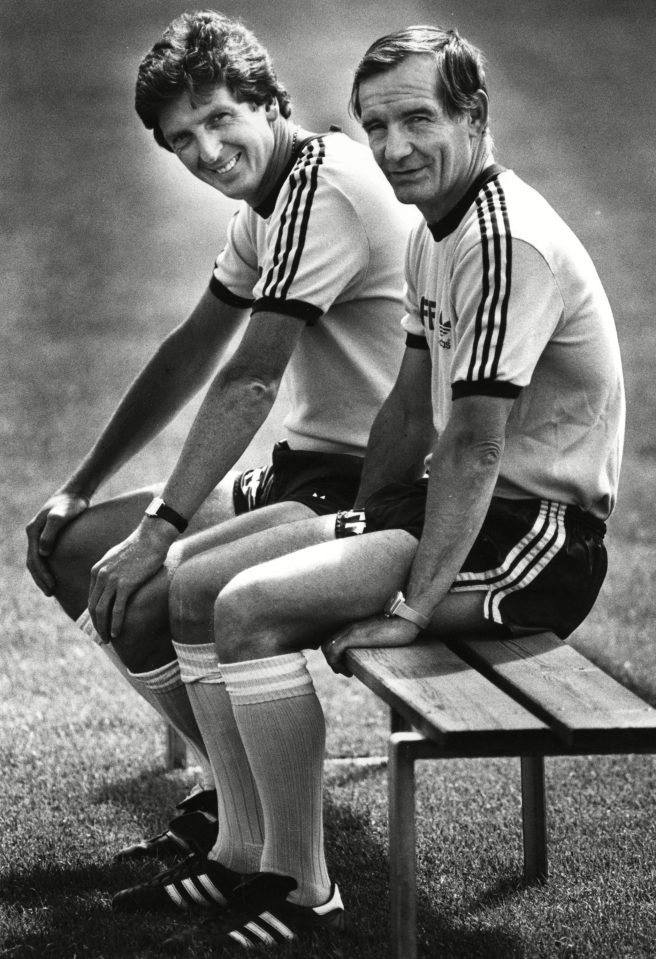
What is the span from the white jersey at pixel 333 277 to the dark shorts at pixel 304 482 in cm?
3

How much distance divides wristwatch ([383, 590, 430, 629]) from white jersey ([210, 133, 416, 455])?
0.69m

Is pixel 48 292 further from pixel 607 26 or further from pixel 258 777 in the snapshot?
pixel 258 777

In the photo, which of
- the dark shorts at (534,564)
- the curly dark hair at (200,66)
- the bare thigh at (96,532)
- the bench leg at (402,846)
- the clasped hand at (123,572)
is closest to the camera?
the bench leg at (402,846)

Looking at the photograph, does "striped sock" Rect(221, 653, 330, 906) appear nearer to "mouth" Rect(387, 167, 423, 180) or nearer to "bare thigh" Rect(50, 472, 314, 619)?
"bare thigh" Rect(50, 472, 314, 619)

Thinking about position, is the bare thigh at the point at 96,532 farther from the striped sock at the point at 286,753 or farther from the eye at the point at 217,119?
the eye at the point at 217,119

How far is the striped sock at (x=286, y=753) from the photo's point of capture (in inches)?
96.8

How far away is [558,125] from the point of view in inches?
340

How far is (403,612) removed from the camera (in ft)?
8.10

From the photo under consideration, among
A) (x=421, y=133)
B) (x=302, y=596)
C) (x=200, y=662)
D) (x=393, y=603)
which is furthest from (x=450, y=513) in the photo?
(x=421, y=133)

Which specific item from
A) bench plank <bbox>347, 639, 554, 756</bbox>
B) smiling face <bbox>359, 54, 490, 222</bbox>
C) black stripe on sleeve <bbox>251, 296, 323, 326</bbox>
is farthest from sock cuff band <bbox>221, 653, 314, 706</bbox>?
smiling face <bbox>359, 54, 490, 222</bbox>

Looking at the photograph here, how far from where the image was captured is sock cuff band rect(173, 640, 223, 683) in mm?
2676

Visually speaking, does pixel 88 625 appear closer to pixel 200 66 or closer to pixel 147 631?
pixel 147 631

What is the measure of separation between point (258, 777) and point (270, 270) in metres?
1.05

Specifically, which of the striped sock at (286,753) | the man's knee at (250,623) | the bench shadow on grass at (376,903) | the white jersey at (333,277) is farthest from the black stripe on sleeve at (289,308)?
the bench shadow on grass at (376,903)
